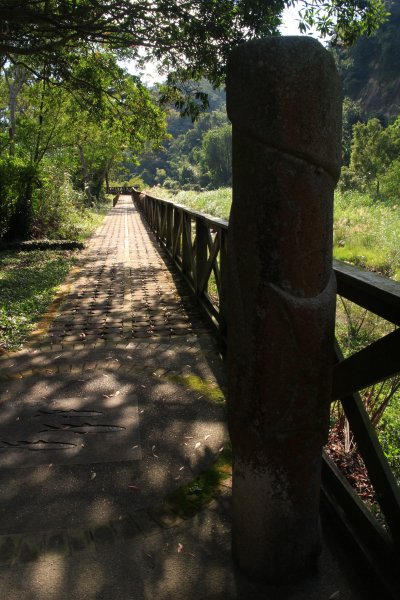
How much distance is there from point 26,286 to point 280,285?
6.91 meters

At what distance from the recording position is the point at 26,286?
7.97 metres

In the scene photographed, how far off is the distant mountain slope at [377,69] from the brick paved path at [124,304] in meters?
72.4

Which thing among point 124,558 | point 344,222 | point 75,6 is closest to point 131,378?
point 124,558

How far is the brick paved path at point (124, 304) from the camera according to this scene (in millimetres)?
5727

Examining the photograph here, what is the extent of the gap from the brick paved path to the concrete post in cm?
365

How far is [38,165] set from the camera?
13172 mm

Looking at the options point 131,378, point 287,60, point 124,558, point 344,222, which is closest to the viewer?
point 287,60

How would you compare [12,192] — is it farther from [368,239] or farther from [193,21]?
[368,239]

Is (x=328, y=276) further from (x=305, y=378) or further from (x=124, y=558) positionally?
(x=124, y=558)

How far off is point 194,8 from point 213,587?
729 centimetres

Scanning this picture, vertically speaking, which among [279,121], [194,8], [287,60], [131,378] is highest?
[194,8]

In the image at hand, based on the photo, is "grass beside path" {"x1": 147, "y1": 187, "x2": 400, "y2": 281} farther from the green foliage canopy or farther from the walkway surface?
the walkway surface

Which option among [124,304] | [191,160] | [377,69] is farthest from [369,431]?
[191,160]

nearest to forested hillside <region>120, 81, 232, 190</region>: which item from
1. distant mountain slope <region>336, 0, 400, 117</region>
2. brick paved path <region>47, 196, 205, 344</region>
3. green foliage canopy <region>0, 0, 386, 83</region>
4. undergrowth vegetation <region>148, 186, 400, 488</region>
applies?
distant mountain slope <region>336, 0, 400, 117</region>
